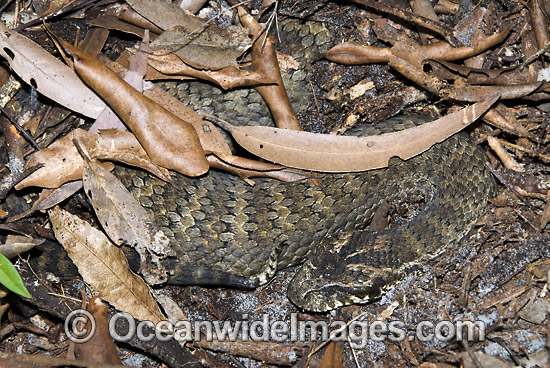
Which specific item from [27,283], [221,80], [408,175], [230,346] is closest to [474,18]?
[408,175]

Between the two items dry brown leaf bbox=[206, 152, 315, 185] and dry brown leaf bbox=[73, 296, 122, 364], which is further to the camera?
dry brown leaf bbox=[206, 152, 315, 185]

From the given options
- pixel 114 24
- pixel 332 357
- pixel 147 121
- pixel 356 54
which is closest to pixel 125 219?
pixel 147 121

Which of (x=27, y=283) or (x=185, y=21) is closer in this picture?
(x=27, y=283)

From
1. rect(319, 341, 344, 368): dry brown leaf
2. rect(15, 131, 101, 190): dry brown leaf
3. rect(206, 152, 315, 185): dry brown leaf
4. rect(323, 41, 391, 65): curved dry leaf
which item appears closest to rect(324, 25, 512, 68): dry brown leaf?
rect(323, 41, 391, 65): curved dry leaf

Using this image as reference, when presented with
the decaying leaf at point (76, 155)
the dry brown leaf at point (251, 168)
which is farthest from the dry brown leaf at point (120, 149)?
the dry brown leaf at point (251, 168)

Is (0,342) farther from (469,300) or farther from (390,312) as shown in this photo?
(469,300)

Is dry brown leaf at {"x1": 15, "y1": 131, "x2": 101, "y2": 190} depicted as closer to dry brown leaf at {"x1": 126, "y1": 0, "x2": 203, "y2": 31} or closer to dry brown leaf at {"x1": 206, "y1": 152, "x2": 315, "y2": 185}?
dry brown leaf at {"x1": 206, "y1": 152, "x2": 315, "y2": 185}

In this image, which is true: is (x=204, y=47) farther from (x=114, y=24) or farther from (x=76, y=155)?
(x=76, y=155)

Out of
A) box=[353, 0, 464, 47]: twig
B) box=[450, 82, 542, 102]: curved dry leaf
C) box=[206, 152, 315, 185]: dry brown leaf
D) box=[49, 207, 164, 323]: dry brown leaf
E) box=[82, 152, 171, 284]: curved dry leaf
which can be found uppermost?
box=[353, 0, 464, 47]: twig
